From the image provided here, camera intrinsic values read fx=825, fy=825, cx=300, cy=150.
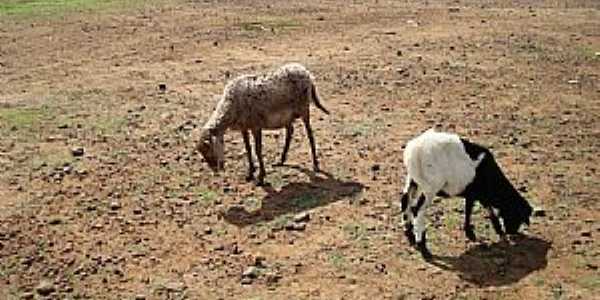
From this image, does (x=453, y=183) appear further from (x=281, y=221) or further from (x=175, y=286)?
(x=175, y=286)

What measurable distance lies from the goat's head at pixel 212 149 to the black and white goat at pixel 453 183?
104 inches

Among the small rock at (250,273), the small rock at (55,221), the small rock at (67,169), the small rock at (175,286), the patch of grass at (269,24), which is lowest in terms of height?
the small rock at (175,286)

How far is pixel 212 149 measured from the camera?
10.5 m

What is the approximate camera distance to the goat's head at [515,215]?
8.91 metres

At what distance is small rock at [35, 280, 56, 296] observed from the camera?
8.08 metres

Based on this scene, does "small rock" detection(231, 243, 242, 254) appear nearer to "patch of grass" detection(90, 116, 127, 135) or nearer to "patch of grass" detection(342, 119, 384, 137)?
"patch of grass" detection(342, 119, 384, 137)

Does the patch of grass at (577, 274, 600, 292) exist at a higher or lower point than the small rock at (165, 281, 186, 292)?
lower

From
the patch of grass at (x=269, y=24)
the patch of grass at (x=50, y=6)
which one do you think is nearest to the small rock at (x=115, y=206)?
the patch of grass at (x=269, y=24)

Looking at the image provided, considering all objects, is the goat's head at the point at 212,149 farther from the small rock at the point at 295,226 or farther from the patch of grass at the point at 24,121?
the patch of grass at the point at 24,121

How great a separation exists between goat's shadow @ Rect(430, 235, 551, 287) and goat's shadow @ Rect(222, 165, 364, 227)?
6.74 ft

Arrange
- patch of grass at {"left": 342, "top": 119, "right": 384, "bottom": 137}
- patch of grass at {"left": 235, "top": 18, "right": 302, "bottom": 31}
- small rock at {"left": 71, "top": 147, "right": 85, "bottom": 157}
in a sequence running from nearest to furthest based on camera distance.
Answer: small rock at {"left": 71, "top": 147, "right": 85, "bottom": 157}
patch of grass at {"left": 342, "top": 119, "right": 384, "bottom": 137}
patch of grass at {"left": 235, "top": 18, "right": 302, "bottom": 31}

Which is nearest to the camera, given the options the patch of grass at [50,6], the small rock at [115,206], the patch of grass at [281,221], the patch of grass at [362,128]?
the patch of grass at [281,221]

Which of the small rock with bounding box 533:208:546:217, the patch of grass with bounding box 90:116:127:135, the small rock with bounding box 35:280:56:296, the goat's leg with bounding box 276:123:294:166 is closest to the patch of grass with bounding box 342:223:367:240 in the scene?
the small rock with bounding box 533:208:546:217

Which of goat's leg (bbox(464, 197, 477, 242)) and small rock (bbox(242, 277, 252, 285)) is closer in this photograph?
small rock (bbox(242, 277, 252, 285))
